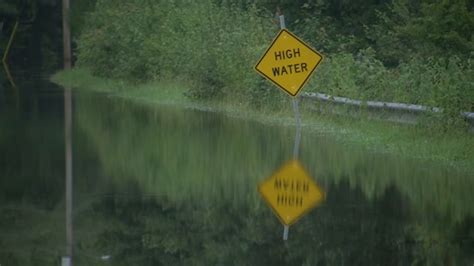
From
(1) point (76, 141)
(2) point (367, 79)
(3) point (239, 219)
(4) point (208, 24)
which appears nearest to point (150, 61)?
(4) point (208, 24)

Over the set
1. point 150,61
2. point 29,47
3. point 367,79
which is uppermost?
point 367,79

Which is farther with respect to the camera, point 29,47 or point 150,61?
point 29,47

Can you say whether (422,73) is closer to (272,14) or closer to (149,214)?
(149,214)

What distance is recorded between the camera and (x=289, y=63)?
2300 cm

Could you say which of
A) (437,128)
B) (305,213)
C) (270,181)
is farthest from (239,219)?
(437,128)

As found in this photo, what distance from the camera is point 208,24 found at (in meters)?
40.4

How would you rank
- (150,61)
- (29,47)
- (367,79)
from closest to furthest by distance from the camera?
1. (367,79)
2. (150,61)
3. (29,47)

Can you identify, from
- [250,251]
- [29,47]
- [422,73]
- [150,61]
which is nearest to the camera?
[250,251]

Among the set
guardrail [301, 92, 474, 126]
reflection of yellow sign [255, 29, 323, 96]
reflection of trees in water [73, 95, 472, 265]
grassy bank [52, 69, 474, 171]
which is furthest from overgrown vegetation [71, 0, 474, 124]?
reflection of trees in water [73, 95, 472, 265]

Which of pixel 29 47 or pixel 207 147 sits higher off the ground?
pixel 207 147

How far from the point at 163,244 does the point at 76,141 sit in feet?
36.1

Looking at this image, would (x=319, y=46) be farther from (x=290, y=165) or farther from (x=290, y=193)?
(x=290, y=193)

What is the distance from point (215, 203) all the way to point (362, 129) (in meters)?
10.1

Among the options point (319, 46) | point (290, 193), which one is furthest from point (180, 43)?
point (290, 193)
